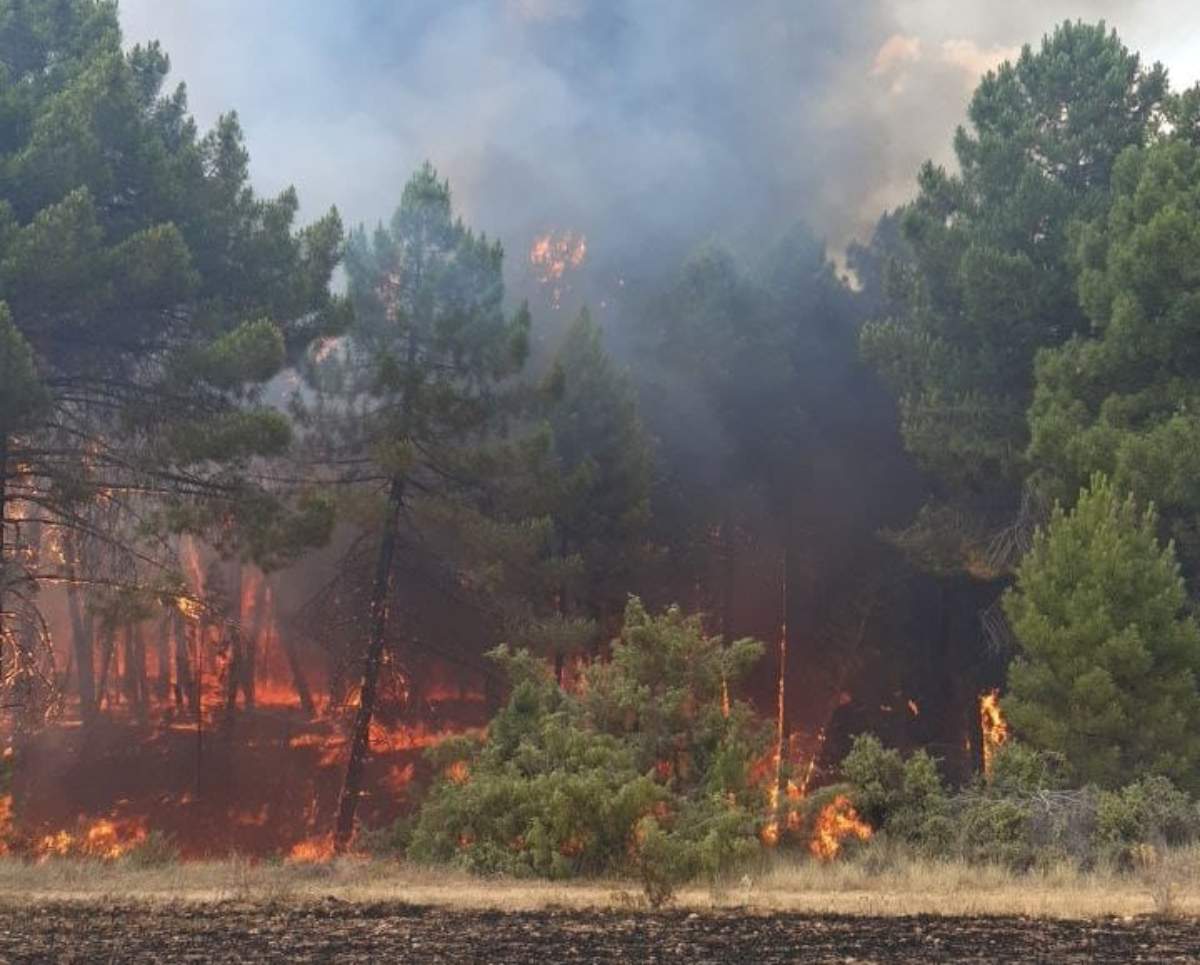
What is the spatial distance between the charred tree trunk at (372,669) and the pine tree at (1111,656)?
11.1 m

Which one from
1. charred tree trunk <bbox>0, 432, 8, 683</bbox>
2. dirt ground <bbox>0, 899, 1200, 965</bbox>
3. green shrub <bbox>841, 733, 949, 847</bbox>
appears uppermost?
charred tree trunk <bbox>0, 432, 8, 683</bbox>

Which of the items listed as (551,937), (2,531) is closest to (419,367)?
(2,531)

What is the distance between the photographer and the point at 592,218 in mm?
48562

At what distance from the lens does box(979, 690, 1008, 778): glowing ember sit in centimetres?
1869

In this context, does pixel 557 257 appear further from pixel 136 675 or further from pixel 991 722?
pixel 991 722

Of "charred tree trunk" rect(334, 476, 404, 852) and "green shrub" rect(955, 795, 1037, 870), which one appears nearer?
"green shrub" rect(955, 795, 1037, 870)

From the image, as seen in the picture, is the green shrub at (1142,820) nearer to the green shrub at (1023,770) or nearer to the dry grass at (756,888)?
the dry grass at (756,888)

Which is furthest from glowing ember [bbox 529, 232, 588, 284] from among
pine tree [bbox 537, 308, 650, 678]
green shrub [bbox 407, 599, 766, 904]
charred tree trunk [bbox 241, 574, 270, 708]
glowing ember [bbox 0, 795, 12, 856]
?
green shrub [bbox 407, 599, 766, 904]

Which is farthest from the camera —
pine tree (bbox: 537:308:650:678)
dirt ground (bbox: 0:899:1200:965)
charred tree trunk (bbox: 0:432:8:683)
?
pine tree (bbox: 537:308:650:678)

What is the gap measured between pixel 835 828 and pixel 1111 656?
155 inches

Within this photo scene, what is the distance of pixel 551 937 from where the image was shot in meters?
7.88

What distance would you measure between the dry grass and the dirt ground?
0.54 meters

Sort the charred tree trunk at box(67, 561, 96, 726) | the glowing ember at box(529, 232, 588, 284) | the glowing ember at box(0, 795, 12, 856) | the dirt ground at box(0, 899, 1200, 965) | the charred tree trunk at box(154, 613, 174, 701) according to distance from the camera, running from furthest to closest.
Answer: the glowing ember at box(529, 232, 588, 284)
the charred tree trunk at box(154, 613, 174, 701)
the charred tree trunk at box(67, 561, 96, 726)
the glowing ember at box(0, 795, 12, 856)
the dirt ground at box(0, 899, 1200, 965)

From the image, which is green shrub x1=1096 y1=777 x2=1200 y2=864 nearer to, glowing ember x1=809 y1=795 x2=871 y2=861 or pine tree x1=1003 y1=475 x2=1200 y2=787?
pine tree x1=1003 y1=475 x2=1200 y2=787
